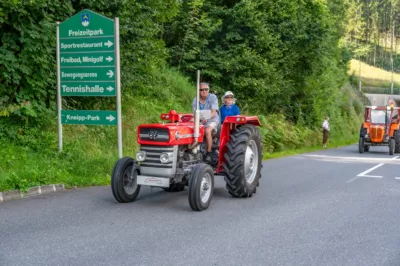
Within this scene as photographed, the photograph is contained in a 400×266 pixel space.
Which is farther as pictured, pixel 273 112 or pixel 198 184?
pixel 273 112

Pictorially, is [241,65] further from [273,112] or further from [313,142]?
[313,142]

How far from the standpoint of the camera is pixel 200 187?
7.94 meters

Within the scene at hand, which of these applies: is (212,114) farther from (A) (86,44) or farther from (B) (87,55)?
(A) (86,44)

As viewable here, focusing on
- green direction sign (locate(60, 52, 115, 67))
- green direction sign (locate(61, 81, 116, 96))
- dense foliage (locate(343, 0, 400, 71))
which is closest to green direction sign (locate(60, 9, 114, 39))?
green direction sign (locate(60, 52, 115, 67))

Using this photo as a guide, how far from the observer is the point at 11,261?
17.6 ft

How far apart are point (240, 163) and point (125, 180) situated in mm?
2063

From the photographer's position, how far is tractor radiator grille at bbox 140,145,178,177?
8.20 metres

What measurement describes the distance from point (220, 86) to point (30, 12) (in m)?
12.5

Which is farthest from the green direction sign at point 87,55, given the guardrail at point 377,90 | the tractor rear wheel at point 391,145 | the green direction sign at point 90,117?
the guardrail at point 377,90

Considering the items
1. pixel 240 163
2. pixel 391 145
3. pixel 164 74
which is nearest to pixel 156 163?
pixel 240 163

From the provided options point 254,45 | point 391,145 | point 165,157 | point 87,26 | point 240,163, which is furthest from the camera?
point 254,45

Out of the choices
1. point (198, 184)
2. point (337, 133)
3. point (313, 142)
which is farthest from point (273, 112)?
point (198, 184)

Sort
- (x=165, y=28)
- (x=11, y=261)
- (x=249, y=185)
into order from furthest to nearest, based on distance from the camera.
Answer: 1. (x=165, y=28)
2. (x=249, y=185)
3. (x=11, y=261)

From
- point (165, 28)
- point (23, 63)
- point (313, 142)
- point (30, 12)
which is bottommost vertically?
point (313, 142)
